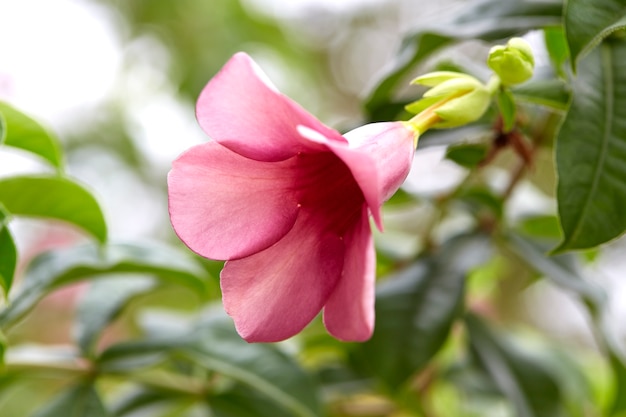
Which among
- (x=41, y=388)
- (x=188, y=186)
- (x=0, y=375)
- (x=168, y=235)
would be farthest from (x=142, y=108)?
(x=188, y=186)

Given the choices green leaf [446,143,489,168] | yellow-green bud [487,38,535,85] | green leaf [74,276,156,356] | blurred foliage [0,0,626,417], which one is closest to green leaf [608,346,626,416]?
blurred foliage [0,0,626,417]

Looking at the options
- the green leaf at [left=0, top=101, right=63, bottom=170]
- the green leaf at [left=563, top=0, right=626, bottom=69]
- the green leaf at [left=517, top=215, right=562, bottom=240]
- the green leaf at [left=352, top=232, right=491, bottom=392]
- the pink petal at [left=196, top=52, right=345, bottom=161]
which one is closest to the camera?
the pink petal at [left=196, top=52, right=345, bottom=161]

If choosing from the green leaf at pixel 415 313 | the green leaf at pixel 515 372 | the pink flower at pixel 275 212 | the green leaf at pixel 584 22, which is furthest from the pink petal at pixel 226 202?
the green leaf at pixel 515 372

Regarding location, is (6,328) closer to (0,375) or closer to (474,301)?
(0,375)

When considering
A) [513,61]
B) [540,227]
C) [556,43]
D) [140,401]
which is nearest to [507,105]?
[513,61]

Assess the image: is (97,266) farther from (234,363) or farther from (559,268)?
(559,268)

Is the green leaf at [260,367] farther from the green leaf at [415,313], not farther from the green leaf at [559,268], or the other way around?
the green leaf at [559,268]

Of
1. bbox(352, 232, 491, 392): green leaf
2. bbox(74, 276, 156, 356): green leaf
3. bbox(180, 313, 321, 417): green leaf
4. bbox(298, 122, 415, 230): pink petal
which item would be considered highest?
bbox(298, 122, 415, 230): pink petal

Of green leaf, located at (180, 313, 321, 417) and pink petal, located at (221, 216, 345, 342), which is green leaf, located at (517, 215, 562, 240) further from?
pink petal, located at (221, 216, 345, 342)
